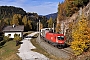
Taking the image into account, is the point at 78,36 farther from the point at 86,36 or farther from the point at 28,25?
the point at 28,25

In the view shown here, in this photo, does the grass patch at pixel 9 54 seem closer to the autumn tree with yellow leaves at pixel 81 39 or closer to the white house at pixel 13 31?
the autumn tree with yellow leaves at pixel 81 39

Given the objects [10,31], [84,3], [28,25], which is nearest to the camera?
[84,3]

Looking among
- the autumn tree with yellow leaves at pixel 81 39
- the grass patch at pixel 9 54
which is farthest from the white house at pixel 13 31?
the autumn tree with yellow leaves at pixel 81 39

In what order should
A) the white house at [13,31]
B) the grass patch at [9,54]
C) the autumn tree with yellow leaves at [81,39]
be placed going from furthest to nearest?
the white house at [13,31]
the grass patch at [9,54]
the autumn tree with yellow leaves at [81,39]

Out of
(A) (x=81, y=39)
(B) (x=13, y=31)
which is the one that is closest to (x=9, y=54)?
(A) (x=81, y=39)

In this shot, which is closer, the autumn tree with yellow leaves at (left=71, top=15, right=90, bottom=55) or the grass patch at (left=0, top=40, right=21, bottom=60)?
the autumn tree with yellow leaves at (left=71, top=15, right=90, bottom=55)

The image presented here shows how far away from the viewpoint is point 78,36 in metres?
29.4

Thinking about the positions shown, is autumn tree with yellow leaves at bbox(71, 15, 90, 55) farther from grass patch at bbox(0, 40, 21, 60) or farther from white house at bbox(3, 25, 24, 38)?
white house at bbox(3, 25, 24, 38)

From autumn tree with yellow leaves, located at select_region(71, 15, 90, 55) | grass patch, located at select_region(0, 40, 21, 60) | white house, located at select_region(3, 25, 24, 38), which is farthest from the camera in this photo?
white house, located at select_region(3, 25, 24, 38)

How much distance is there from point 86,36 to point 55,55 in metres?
6.03

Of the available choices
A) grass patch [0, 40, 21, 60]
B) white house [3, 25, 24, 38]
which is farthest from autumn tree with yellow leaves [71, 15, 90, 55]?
white house [3, 25, 24, 38]

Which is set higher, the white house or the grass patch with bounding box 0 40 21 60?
the white house

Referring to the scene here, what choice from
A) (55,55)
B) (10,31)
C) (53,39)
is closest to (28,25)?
(10,31)

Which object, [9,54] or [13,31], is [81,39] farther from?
[13,31]
